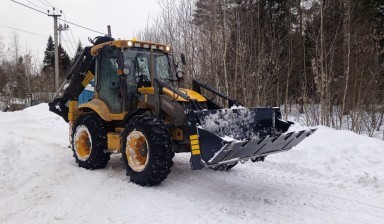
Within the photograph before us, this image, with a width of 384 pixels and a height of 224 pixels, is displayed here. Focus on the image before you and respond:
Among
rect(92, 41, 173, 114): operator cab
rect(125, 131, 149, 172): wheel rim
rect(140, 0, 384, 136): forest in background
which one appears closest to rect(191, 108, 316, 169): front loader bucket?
rect(125, 131, 149, 172): wheel rim

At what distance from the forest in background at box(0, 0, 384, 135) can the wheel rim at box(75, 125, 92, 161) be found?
6304mm

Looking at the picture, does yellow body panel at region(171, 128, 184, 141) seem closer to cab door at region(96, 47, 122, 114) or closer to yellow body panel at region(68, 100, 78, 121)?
cab door at region(96, 47, 122, 114)

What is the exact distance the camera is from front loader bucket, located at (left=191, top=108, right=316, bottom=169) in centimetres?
495

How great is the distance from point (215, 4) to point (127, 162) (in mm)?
9302

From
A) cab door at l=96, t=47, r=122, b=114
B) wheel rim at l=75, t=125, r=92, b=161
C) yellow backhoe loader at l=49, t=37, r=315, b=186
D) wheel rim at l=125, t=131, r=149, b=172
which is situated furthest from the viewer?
wheel rim at l=75, t=125, r=92, b=161

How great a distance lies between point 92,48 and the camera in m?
7.61

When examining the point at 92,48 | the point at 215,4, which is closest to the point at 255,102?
the point at 215,4

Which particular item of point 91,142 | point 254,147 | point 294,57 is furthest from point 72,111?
Result: point 294,57

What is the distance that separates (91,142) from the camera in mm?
7113

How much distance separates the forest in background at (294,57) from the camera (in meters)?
12.8

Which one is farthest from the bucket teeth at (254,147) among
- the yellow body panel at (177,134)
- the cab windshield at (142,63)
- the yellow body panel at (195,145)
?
the cab windshield at (142,63)

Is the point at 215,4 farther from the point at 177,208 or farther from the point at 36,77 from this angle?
the point at 36,77

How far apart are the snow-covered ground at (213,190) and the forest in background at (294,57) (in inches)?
183

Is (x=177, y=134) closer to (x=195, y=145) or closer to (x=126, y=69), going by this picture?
(x=195, y=145)
